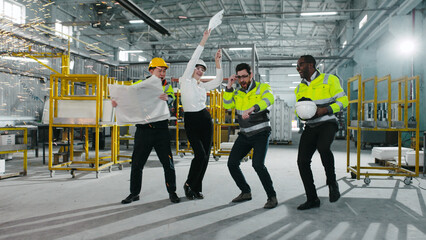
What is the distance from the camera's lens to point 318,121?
12.5 ft

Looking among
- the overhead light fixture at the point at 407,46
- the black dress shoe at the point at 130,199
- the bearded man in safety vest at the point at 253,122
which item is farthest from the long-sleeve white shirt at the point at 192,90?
the overhead light fixture at the point at 407,46

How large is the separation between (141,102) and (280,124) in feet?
37.3

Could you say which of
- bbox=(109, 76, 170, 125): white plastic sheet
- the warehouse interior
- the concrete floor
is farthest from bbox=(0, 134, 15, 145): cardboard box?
bbox=(109, 76, 170, 125): white plastic sheet

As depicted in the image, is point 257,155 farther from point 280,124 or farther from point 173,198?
point 280,124

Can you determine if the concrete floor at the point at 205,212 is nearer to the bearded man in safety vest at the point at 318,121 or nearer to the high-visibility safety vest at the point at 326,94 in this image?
the bearded man in safety vest at the point at 318,121

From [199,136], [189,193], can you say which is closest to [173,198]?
[189,193]

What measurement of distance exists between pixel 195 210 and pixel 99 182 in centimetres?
245

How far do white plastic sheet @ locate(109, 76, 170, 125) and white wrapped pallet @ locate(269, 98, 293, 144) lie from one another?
1109 cm

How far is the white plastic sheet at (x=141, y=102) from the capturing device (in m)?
4.12

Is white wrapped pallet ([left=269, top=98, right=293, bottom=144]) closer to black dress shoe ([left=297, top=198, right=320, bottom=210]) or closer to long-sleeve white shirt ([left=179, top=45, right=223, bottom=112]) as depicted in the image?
black dress shoe ([left=297, top=198, right=320, bottom=210])

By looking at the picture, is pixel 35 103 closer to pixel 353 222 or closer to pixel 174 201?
pixel 174 201

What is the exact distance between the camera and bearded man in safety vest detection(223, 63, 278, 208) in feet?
12.6

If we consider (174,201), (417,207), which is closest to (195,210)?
(174,201)

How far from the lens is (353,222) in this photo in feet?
11.1
